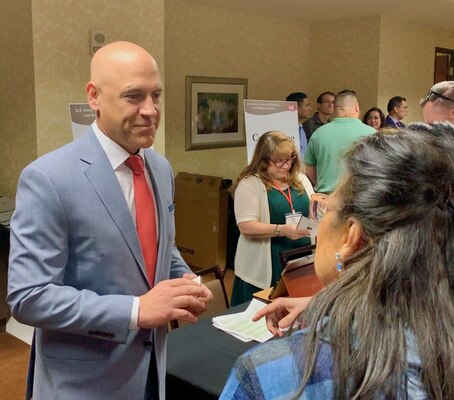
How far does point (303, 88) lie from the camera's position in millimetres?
7250

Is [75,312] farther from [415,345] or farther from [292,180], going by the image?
[292,180]

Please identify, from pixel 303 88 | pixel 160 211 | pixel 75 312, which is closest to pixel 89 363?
pixel 75 312

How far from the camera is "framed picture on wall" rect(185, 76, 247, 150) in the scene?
5.77 metres

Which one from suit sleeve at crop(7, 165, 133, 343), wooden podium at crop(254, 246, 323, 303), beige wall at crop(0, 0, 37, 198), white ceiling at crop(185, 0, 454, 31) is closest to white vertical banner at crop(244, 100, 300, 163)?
white ceiling at crop(185, 0, 454, 31)

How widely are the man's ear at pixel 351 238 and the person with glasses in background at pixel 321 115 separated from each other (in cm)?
550

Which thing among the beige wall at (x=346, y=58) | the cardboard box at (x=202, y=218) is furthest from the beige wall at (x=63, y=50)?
the beige wall at (x=346, y=58)

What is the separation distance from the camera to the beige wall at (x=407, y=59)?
21.9 ft

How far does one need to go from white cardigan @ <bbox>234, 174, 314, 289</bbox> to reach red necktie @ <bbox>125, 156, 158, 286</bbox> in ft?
4.87

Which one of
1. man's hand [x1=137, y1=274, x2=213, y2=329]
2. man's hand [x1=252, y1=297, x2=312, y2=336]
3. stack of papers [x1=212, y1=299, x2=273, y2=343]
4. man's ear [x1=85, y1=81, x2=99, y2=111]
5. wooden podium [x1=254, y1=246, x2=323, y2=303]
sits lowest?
stack of papers [x1=212, y1=299, x2=273, y2=343]

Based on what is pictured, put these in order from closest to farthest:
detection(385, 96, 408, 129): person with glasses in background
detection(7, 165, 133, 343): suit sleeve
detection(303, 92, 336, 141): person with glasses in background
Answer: detection(7, 165, 133, 343): suit sleeve < detection(303, 92, 336, 141): person with glasses in background < detection(385, 96, 408, 129): person with glasses in background

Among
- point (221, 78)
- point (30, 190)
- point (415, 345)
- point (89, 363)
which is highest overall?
point (221, 78)

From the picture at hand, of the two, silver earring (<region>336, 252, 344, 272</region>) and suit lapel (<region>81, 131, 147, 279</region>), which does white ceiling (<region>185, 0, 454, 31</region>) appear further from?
silver earring (<region>336, 252, 344, 272</region>)

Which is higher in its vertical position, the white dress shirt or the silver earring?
the white dress shirt

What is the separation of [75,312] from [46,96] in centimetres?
253
